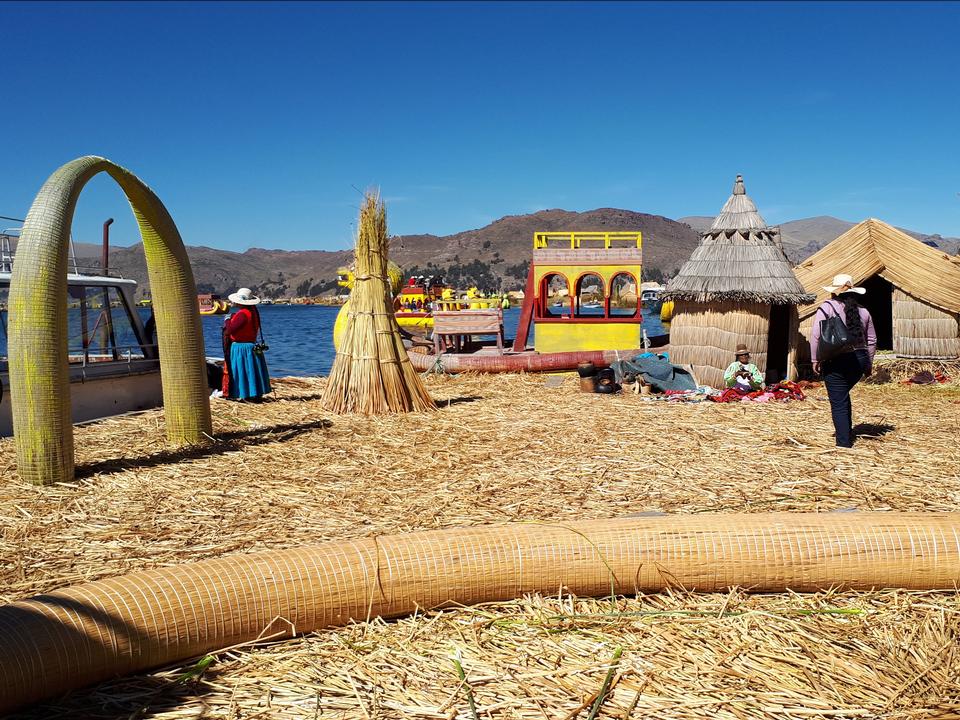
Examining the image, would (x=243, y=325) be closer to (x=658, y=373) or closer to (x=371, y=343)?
(x=371, y=343)

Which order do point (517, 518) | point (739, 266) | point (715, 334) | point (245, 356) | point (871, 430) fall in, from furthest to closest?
point (715, 334) < point (739, 266) < point (245, 356) < point (871, 430) < point (517, 518)

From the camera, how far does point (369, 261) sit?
9.47 metres

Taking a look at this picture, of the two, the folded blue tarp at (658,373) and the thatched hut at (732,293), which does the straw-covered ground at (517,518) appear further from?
the thatched hut at (732,293)

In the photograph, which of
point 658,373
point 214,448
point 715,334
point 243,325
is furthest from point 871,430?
point 243,325

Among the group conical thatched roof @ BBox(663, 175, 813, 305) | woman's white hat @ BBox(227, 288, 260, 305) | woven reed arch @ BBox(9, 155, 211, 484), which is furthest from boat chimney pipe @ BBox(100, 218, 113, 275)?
conical thatched roof @ BBox(663, 175, 813, 305)

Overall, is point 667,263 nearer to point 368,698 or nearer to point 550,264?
point 550,264

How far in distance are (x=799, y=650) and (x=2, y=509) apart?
4.91 meters

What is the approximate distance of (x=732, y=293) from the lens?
39.2 ft

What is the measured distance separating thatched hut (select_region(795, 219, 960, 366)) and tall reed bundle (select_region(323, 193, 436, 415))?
24.8 feet

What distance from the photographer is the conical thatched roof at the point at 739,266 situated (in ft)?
38.9

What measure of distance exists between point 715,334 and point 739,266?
112cm

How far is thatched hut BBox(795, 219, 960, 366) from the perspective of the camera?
44.2 ft

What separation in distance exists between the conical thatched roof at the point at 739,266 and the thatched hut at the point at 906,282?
6.17 feet

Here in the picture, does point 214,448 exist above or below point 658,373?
below
